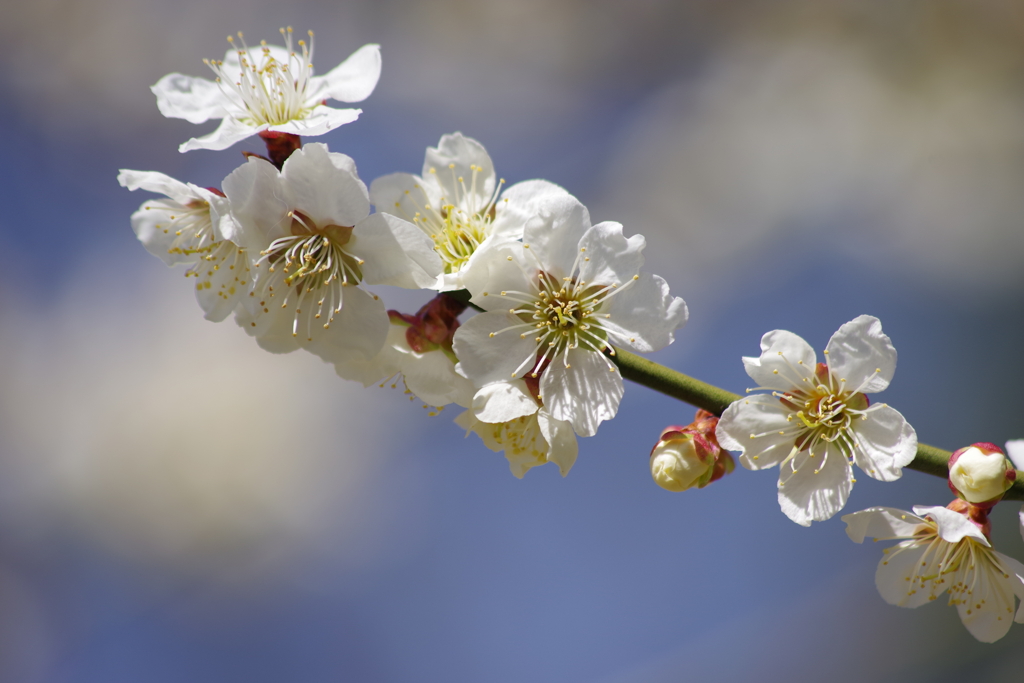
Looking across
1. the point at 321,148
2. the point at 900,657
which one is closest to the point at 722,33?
the point at 900,657

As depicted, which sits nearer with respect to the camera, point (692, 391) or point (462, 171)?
point (692, 391)

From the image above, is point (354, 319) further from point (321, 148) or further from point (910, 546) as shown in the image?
point (910, 546)

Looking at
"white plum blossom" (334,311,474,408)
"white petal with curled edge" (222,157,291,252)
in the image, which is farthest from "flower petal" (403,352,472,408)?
"white petal with curled edge" (222,157,291,252)

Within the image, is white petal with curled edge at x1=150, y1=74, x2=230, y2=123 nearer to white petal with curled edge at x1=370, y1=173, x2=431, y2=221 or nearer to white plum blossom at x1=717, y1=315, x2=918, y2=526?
white petal with curled edge at x1=370, y1=173, x2=431, y2=221

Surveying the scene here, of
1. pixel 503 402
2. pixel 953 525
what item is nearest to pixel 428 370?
pixel 503 402

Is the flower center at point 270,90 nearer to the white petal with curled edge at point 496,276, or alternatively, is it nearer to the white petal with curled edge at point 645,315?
the white petal with curled edge at point 496,276

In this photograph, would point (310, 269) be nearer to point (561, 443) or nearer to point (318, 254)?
point (318, 254)
